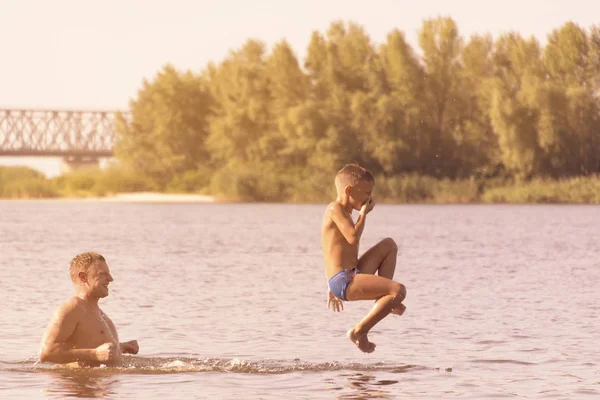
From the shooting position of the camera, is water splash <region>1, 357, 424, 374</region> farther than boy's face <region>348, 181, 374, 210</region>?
Yes

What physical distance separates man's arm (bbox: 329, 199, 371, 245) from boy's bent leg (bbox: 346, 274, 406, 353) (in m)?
0.37

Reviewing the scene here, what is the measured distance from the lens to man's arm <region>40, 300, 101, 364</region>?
12.5 meters

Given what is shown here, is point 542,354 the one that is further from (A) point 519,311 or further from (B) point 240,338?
(A) point 519,311

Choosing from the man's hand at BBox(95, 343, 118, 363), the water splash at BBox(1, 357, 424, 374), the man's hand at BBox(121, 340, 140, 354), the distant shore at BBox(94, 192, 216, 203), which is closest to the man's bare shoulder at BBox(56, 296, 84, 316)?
the man's hand at BBox(95, 343, 118, 363)

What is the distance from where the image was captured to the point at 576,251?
37906 millimetres

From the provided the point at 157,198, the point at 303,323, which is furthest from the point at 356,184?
the point at 157,198

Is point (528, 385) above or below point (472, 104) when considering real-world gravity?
below

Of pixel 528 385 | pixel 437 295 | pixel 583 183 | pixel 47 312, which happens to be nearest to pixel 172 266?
pixel 437 295

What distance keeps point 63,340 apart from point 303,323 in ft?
22.1

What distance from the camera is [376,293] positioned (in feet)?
39.9

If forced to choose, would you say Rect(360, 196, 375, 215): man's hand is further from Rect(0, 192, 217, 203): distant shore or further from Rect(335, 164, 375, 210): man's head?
Rect(0, 192, 217, 203): distant shore

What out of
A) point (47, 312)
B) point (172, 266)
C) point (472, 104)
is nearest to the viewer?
point (47, 312)

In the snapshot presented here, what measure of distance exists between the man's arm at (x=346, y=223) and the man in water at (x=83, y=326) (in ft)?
6.96

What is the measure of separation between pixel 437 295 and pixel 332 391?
11433mm
